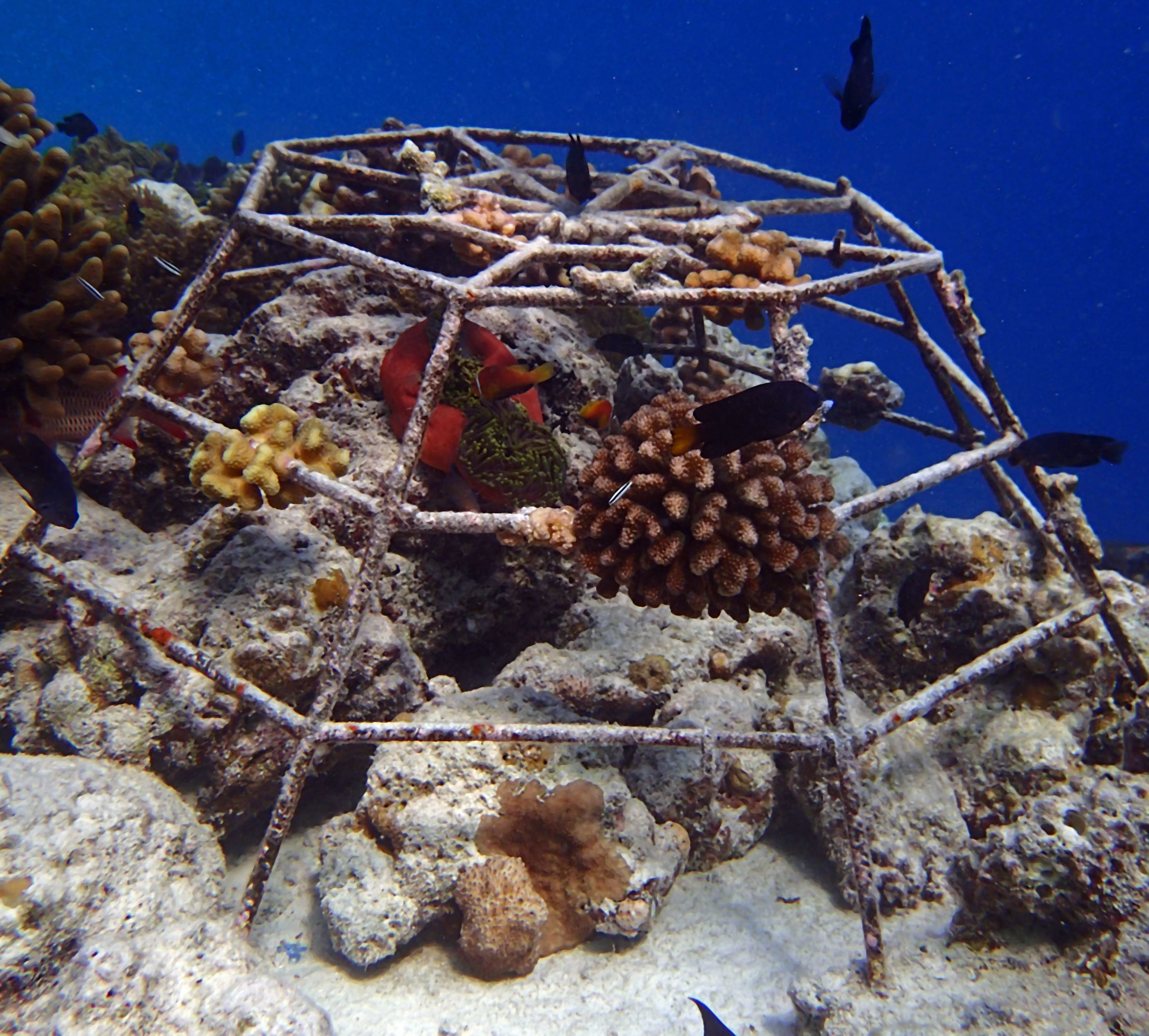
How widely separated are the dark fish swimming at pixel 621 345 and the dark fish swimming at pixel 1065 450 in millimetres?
2489

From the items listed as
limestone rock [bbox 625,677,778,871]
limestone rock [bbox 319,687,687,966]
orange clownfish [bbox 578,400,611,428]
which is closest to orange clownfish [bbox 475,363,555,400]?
orange clownfish [bbox 578,400,611,428]

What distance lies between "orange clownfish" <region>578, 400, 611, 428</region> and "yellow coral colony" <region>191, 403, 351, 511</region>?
1.61 metres

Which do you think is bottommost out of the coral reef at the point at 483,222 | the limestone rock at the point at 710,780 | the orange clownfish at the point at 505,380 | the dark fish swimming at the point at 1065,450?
the limestone rock at the point at 710,780

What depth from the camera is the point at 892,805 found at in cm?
Answer: 342

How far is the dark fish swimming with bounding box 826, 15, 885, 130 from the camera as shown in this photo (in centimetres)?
428

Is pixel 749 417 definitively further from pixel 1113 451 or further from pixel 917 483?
pixel 1113 451

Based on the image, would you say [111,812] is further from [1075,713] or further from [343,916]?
[1075,713]

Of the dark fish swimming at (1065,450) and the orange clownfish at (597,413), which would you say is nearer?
the dark fish swimming at (1065,450)

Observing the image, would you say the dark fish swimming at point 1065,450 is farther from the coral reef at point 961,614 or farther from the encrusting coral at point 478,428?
the encrusting coral at point 478,428

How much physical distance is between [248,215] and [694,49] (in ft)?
362

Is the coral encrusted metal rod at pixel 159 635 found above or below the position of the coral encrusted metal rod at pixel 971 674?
below

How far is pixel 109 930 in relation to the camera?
75.4 inches

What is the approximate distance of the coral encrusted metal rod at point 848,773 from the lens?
2490 millimetres

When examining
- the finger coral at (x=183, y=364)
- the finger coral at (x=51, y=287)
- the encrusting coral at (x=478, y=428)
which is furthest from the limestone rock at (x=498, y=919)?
the finger coral at (x=183, y=364)
